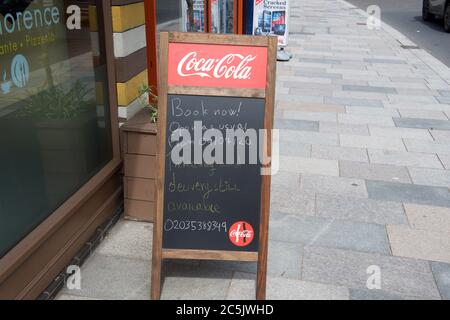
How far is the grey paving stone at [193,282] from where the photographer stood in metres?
3.12

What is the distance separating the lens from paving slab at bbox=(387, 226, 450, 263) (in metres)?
3.58

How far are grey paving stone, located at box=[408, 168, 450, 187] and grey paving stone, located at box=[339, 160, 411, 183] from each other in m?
0.08

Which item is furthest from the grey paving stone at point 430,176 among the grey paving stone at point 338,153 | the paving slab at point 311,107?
the paving slab at point 311,107

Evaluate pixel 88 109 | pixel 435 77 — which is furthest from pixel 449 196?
pixel 435 77

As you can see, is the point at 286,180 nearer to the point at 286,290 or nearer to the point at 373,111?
the point at 286,290

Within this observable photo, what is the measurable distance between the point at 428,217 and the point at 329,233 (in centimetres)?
94

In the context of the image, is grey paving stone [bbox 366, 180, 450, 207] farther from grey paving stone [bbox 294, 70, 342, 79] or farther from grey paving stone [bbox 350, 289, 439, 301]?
grey paving stone [bbox 294, 70, 342, 79]

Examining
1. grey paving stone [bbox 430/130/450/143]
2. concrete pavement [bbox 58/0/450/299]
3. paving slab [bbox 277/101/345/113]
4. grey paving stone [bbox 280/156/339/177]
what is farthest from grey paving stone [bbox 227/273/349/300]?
paving slab [bbox 277/101/345/113]

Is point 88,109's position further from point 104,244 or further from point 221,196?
point 221,196

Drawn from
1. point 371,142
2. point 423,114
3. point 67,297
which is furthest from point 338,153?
point 67,297

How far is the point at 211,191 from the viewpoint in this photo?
119 inches

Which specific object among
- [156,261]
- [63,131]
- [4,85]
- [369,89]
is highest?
[4,85]

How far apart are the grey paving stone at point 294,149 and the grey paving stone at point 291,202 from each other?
0.93 metres

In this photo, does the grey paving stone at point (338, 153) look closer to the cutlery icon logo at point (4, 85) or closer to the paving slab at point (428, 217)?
the paving slab at point (428, 217)
